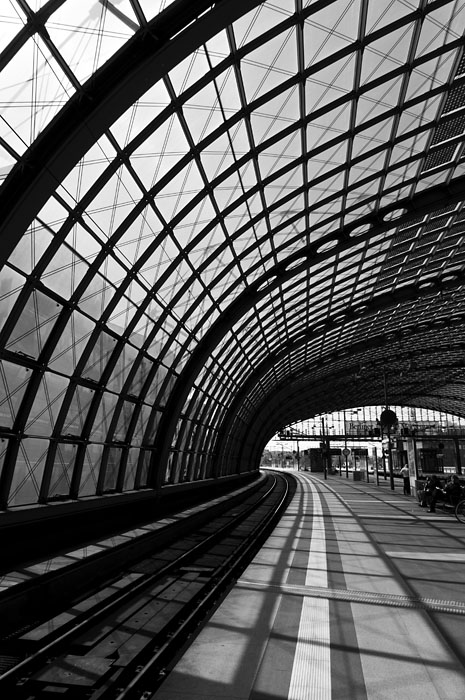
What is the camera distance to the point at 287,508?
97.8 feet

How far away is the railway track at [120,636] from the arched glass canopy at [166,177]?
4.79 metres

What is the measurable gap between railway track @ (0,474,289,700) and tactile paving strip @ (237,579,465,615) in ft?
4.98

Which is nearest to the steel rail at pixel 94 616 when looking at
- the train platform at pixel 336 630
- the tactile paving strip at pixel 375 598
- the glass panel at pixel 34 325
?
the train platform at pixel 336 630

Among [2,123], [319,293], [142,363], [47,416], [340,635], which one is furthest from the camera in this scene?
[319,293]

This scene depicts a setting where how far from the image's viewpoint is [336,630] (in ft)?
27.5

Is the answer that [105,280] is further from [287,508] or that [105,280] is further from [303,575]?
[287,508]

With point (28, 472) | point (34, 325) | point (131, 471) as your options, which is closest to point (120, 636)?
point (28, 472)

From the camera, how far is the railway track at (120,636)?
22.2 ft

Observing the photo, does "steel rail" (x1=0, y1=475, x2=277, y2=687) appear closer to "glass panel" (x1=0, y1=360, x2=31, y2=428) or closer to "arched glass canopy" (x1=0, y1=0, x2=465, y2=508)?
"arched glass canopy" (x1=0, y1=0, x2=465, y2=508)

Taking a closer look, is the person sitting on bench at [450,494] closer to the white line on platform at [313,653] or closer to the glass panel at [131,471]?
the glass panel at [131,471]

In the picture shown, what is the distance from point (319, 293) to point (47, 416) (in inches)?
944

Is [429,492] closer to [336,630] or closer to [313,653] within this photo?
[336,630]

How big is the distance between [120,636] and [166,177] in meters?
12.0

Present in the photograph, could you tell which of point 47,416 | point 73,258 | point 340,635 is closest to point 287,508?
point 47,416
